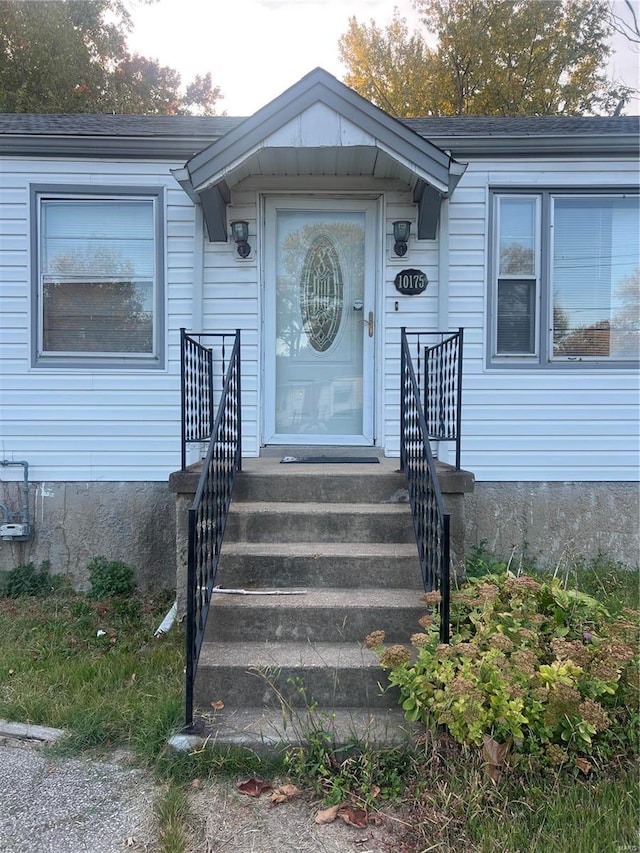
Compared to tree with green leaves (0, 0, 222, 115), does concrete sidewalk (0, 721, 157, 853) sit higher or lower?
lower

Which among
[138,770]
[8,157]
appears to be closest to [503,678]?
[138,770]

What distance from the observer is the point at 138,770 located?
2.60 meters

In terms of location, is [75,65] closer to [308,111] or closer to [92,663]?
[308,111]

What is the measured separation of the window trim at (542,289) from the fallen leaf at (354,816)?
3680 mm

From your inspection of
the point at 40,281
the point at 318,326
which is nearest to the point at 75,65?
the point at 40,281

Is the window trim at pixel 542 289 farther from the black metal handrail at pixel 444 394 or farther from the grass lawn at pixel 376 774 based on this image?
the grass lawn at pixel 376 774

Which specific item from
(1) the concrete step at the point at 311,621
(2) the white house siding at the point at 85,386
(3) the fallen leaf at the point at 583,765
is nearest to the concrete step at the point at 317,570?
(1) the concrete step at the point at 311,621

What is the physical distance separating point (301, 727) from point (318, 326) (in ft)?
11.4

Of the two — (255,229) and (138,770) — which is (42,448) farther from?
(138,770)

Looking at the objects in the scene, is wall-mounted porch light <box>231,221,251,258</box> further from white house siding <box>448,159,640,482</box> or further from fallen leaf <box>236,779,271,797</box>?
fallen leaf <box>236,779,271,797</box>

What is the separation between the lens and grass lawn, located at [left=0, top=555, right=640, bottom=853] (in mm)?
2150

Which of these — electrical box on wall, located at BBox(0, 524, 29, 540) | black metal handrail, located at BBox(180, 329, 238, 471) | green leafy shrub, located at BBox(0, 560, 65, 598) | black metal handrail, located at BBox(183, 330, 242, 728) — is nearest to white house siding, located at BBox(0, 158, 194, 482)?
black metal handrail, located at BBox(180, 329, 238, 471)

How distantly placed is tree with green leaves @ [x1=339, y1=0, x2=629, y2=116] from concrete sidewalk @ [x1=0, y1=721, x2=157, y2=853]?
17538 millimetres

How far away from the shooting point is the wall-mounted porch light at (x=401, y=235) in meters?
4.95
